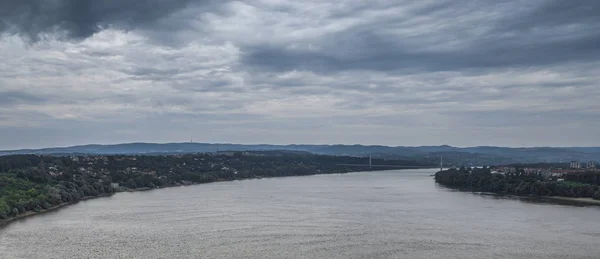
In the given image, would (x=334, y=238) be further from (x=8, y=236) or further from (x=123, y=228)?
(x=8, y=236)

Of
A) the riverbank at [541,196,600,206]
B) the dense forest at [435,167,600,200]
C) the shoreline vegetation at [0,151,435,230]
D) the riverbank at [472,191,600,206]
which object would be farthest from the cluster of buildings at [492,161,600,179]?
the shoreline vegetation at [0,151,435,230]

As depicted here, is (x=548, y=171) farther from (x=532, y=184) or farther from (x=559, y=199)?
(x=559, y=199)

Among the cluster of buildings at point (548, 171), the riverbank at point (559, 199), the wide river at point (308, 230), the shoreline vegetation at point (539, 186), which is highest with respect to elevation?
the cluster of buildings at point (548, 171)

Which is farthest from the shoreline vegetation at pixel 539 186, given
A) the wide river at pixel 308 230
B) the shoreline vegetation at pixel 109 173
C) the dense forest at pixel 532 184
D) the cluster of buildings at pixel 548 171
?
the shoreline vegetation at pixel 109 173

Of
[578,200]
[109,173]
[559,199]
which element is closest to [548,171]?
[559,199]

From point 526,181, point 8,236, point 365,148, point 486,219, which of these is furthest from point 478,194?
point 365,148

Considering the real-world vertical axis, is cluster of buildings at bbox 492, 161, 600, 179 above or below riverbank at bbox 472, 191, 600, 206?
above

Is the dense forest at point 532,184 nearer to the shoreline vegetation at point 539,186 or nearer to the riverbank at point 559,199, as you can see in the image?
the shoreline vegetation at point 539,186

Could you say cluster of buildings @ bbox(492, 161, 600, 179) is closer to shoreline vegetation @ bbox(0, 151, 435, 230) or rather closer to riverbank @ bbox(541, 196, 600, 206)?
riverbank @ bbox(541, 196, 600, 206)
